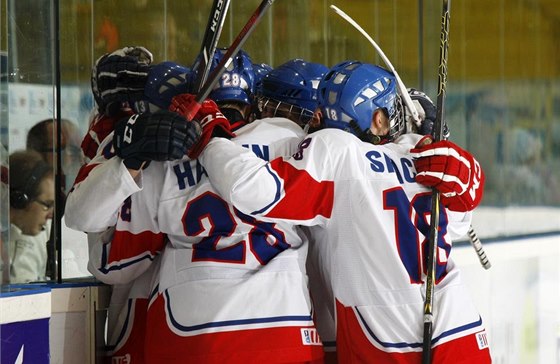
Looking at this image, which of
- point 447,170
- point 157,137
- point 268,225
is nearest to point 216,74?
point 157,137

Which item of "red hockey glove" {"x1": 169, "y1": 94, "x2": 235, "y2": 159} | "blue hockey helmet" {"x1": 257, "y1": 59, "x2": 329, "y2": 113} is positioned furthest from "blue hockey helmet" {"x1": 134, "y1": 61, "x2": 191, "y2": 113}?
"blue hockey helmet" {"x1": 257, "y1": 59, "x2": 329, "y2": 113}

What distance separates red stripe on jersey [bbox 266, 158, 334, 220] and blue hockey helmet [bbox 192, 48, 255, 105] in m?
0.32

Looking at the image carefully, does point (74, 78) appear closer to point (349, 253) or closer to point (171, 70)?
point (171, 70)

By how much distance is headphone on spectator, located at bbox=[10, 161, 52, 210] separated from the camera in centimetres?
249

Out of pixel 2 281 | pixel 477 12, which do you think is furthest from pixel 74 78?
pixel 477 12

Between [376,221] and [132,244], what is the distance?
1.95ft

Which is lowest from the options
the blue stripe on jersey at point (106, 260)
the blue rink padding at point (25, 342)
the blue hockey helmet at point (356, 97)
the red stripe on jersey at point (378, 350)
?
the red stripe on jersey at point (378, 350)

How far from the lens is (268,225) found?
7.88ft

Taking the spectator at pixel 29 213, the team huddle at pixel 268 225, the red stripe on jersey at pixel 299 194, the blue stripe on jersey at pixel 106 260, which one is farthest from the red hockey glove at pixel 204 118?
the spectator at pixel 29 213

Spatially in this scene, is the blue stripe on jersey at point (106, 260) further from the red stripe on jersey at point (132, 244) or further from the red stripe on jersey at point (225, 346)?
the red stripe on jersey at point (225, 346)

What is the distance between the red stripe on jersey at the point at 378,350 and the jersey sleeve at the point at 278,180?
0.26 meters

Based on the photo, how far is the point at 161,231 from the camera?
2.41 meters

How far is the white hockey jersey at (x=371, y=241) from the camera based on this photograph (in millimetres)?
2332

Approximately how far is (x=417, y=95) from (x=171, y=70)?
1.01 meters
